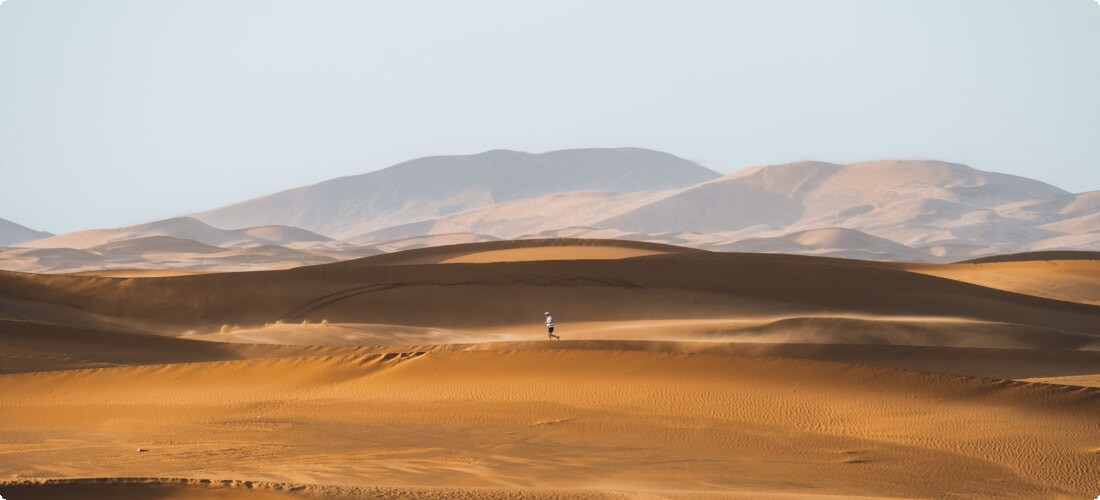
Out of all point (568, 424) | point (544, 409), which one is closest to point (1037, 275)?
point (544, 409)

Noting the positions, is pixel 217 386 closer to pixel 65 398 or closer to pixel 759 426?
pixel 65 398

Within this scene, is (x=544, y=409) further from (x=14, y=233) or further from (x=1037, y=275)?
(x=14, y=233)

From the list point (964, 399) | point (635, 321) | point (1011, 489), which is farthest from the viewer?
point (635, 321)

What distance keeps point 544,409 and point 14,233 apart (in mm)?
175442

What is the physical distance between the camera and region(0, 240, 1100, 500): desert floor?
8000 mm

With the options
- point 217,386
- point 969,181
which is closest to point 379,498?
point 217,386

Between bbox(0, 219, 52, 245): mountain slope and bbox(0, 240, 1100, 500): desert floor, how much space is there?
156 metres

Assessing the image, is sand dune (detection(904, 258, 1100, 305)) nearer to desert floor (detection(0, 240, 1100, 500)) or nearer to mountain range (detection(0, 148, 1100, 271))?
desert floor (detection(0, 240, 1100, 500))

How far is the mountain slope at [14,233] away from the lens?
166m

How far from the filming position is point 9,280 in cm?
2208

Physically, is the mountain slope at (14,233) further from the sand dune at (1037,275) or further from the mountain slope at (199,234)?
the sand dune at (1037,275)

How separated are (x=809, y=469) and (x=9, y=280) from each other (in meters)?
17.2

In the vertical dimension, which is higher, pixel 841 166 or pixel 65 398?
pixel 841 166

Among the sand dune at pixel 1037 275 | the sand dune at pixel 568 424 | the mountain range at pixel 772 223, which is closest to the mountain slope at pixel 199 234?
the mountain range at pixel 772 223
